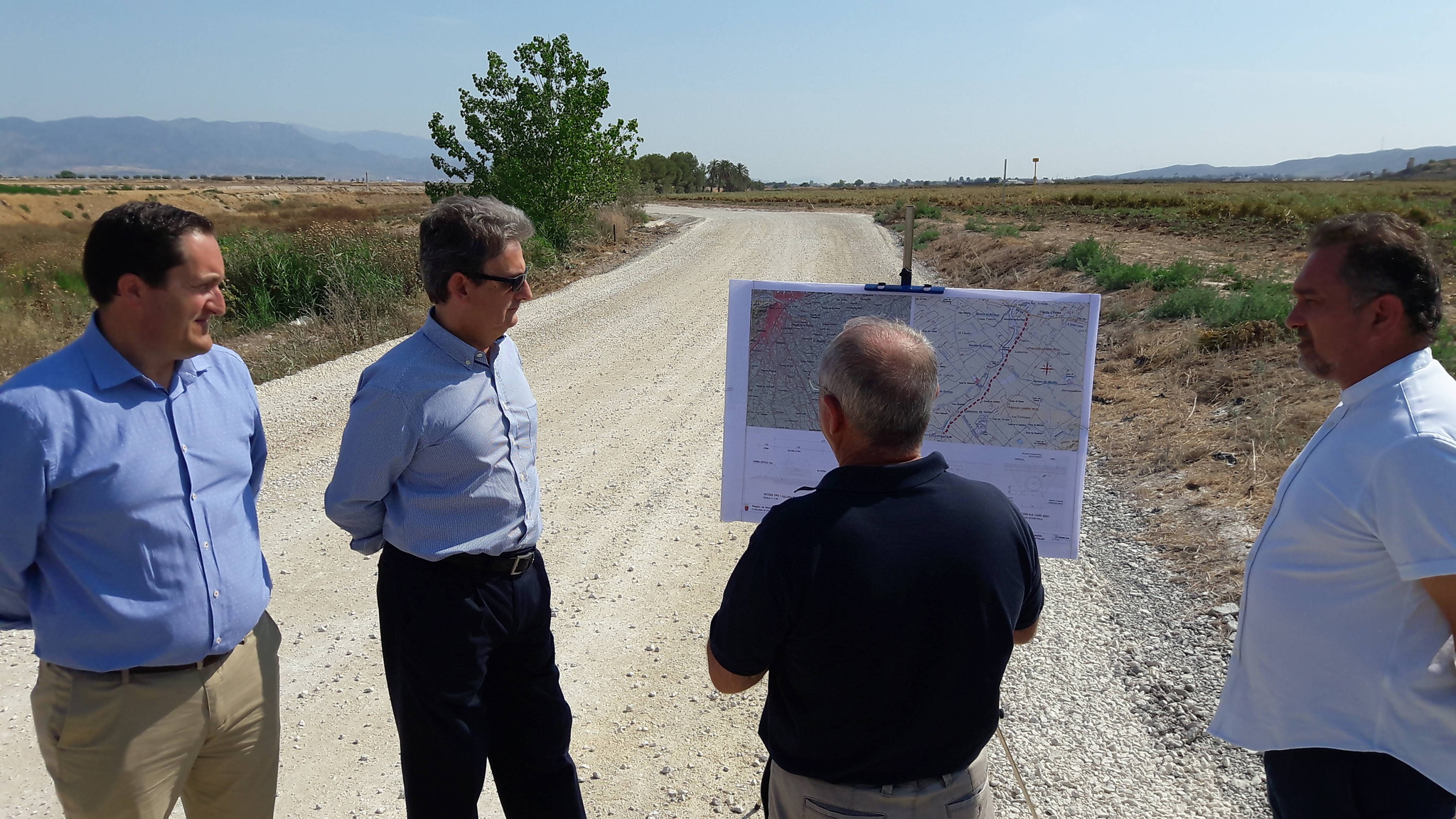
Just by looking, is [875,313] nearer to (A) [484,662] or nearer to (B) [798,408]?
(B) [798,408]

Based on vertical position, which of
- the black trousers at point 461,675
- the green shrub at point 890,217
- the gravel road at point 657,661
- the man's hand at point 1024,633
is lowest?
the gravel road at point 657,661

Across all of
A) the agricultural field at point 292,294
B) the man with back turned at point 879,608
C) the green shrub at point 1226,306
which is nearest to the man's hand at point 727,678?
the man with back turned at point 879,608

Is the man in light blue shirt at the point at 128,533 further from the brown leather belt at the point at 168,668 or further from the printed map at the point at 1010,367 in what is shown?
the printed map at the point at 1010,367

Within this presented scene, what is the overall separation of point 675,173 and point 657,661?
316ft

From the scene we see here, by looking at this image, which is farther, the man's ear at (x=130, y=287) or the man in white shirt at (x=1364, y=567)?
the man's ear at (x=130, y=287)

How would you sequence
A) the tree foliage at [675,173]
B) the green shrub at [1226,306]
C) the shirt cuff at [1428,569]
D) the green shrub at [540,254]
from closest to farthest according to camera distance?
the shirt cuff at [1428,569] < the green shrub at [1226,306] < the green shrub at [540,254] < the tree foliage at [675,173]

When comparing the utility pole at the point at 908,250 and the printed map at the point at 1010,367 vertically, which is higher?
the utility pole at the point at 908,250

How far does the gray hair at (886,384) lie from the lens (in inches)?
73.2

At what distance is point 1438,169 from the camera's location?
9106 cm

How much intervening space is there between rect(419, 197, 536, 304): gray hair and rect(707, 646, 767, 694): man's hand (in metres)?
1.35

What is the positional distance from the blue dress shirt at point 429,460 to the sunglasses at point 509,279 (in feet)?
0.66

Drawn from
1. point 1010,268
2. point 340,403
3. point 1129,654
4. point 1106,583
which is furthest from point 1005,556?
point 1010,268

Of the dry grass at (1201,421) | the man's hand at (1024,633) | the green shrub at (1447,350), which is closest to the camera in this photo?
the man's hand at (1024,633)

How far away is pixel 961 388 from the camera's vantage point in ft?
10.7
